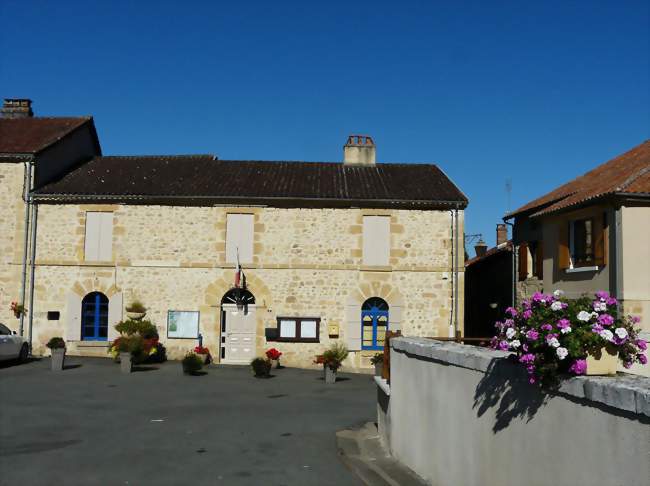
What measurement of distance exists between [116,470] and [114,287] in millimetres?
12381

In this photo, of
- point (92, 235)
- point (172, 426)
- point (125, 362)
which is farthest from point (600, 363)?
point (92, 235)

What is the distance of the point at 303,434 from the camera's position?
982 centimetres

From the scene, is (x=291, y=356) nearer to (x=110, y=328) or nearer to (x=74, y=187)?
(x=110, y=328)

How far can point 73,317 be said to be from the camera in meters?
19.1

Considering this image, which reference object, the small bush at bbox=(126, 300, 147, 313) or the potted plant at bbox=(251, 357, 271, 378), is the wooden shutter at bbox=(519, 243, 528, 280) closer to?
the potted plant at bbox=(251, 357, 271, 378)

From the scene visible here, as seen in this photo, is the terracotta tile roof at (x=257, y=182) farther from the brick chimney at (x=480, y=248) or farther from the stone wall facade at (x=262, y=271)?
the brick chimney at (x=480, y=248)

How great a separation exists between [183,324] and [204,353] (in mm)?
1226

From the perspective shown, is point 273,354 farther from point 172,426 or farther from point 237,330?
point 172,426

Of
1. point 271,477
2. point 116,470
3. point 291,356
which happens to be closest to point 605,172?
point 291,356

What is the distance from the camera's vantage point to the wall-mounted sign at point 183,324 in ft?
62.4

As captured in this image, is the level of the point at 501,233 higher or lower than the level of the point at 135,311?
higher

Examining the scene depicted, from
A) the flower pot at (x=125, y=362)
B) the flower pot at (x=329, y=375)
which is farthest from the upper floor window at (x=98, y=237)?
the flower pot at (x=329, y=375)

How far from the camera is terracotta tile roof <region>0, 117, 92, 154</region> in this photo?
782 inches

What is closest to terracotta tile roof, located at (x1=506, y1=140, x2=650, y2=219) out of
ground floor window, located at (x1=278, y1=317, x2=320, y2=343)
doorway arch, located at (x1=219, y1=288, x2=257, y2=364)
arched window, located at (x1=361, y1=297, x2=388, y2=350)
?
arched window, located at (x1=361, y1=297, x2=388, y2=350)
